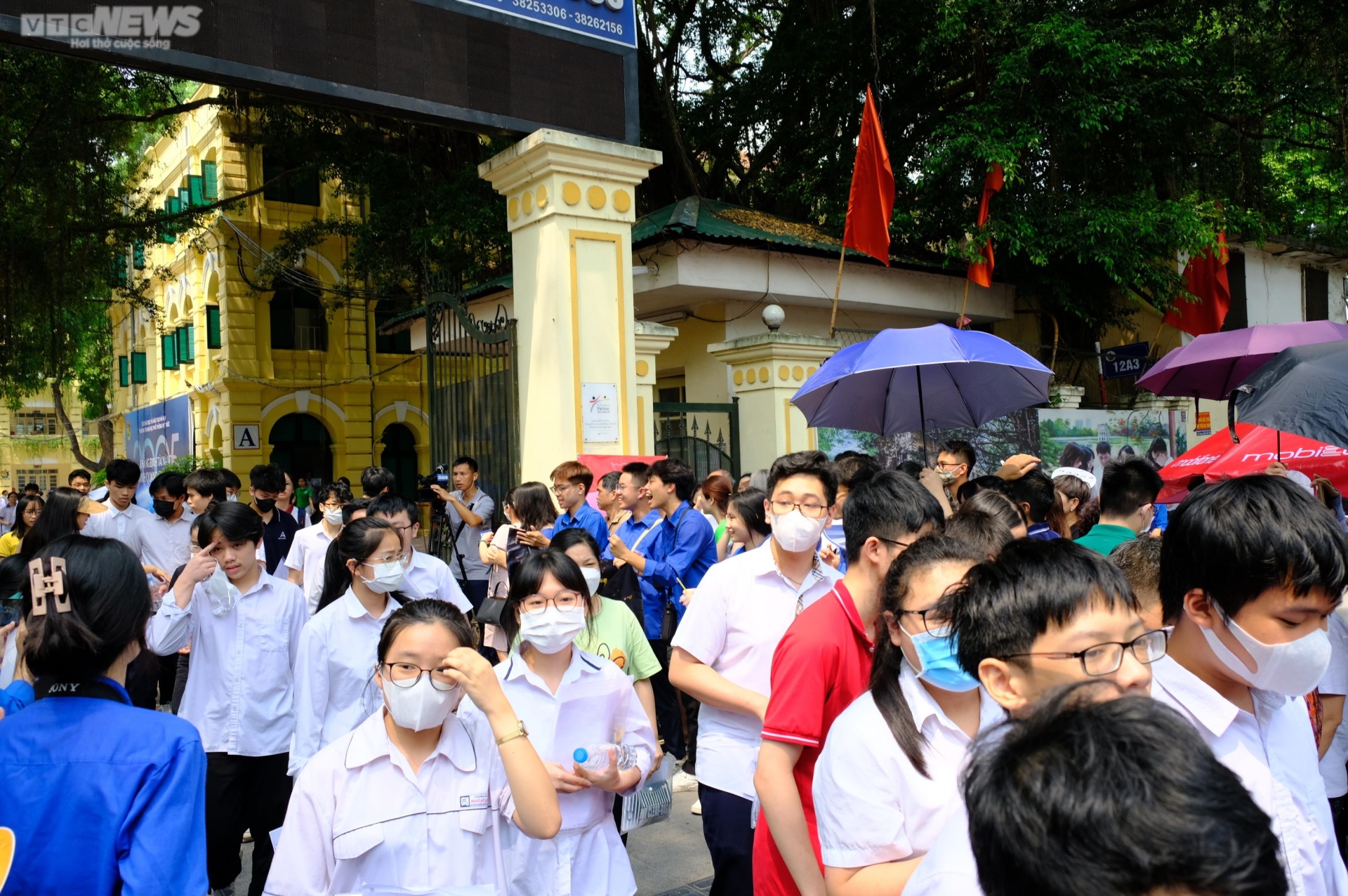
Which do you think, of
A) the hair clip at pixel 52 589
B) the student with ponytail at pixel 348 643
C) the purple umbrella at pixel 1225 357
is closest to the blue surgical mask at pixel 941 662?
the hair clip at pixel 52 589

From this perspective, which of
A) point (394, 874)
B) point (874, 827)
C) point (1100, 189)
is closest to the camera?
point (874, 827)

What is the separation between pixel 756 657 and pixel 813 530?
18.1 inches

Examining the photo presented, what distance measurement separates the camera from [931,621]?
201 centimetres

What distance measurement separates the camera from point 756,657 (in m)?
3.24

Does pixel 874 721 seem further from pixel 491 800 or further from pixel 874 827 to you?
pixel 491 800

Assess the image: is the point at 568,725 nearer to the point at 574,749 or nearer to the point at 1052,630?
the point at 574,749

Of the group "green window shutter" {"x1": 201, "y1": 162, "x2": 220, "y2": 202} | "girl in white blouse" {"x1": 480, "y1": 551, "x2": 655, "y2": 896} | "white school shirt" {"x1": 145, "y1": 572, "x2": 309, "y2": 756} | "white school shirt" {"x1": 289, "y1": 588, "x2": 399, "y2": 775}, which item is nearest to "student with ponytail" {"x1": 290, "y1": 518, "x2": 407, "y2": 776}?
"white school shirt" {"x1": 289, "y1": 588, "x2": 399, "y2": 775}

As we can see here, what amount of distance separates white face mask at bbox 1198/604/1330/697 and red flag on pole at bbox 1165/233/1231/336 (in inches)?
A: 525

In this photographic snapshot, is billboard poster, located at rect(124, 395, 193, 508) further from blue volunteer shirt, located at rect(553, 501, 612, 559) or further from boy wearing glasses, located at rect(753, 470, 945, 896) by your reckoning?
boy wearing glasses, located at rect(753, 470, 945, 896)

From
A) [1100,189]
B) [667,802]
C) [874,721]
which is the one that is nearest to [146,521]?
[667,802]

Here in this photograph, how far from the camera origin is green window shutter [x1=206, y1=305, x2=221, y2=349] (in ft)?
76.7

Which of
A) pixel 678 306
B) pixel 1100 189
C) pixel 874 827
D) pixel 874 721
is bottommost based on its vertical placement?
pixel 874 827

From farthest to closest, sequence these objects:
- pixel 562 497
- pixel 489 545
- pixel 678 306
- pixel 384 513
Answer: pixel 678 306 < pixel 562 497 < pixel 489 545 < pixel 384 513

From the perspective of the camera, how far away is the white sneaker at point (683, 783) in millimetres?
5906
